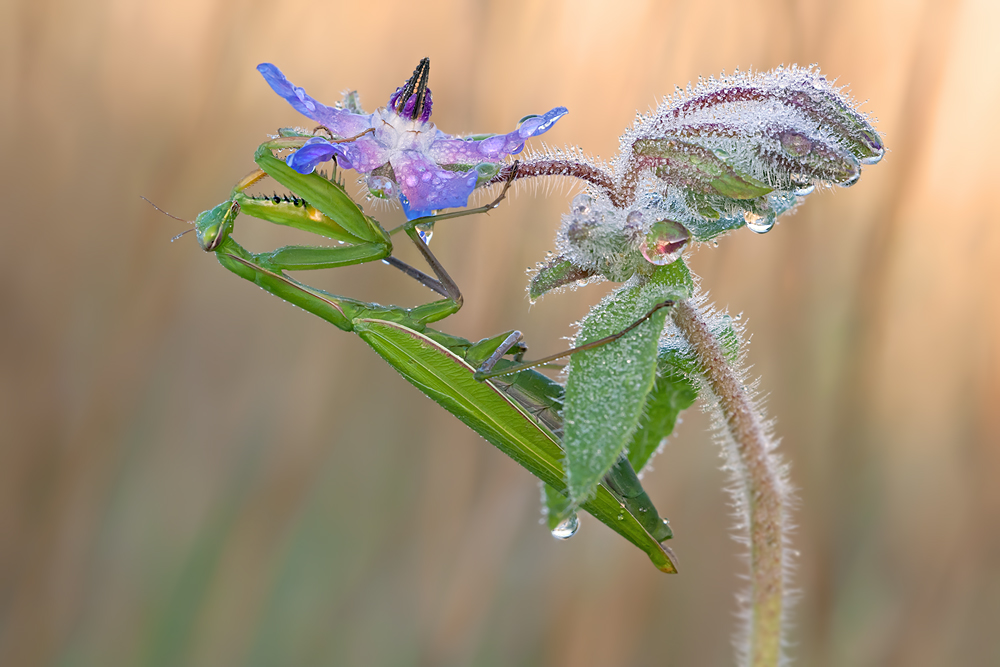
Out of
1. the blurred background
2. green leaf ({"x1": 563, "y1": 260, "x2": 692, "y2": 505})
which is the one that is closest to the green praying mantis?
green leaf ({"x1": 563, "y1": 260, "x2": 692, "y2": 505})

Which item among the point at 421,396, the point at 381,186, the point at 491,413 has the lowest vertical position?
the point at 491,413

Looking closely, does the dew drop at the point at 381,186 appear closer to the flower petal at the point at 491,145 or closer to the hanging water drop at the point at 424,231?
the flower petal at the point at 491,145

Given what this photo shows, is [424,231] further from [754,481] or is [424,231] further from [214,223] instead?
[754,481]

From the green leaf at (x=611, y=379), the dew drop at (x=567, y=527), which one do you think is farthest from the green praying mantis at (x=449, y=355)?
the green leaf at (x=611, y=379)

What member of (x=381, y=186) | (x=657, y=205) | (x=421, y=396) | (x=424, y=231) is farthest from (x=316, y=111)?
(x=421, y=396)

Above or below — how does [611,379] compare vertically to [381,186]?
below

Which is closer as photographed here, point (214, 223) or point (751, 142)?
point (751, 142)

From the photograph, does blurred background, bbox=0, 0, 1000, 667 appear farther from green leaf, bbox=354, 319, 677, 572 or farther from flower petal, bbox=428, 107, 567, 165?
flower petal, bbox=428, 107, 567, 165
